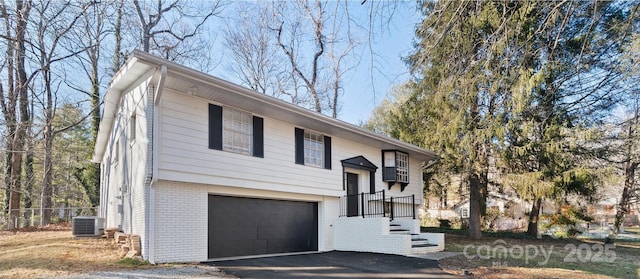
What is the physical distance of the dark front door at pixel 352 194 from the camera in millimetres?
12852

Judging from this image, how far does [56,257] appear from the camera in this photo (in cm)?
778

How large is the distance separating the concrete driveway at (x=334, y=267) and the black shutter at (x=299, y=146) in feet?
8.70

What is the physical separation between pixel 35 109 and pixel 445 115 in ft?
61.0

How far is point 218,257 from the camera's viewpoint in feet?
29.5

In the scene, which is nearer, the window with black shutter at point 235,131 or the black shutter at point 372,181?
the window with black shutter at point 235,131

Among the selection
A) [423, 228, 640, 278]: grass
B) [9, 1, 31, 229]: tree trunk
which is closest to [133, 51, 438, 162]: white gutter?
[423, 228, 640, 278]: grass

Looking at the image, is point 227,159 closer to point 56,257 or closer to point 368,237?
point 56,257

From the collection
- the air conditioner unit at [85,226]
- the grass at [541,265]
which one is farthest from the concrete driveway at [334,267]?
the air conditioner unit at [85,226]

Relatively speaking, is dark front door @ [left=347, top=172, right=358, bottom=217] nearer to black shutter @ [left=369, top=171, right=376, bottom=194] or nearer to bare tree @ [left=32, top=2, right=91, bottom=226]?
black shutter @ [left=369, top=171, right=376, bottom=194]

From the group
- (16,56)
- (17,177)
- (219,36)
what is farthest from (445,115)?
(17,177)

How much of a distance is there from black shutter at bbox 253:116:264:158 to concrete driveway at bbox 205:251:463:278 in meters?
2.62

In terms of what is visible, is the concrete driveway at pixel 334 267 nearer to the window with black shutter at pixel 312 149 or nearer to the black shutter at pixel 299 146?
the black shutter at pixel 299 146

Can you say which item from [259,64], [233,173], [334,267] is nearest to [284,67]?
[259,64]

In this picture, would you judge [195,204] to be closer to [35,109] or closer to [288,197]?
[288,197]
